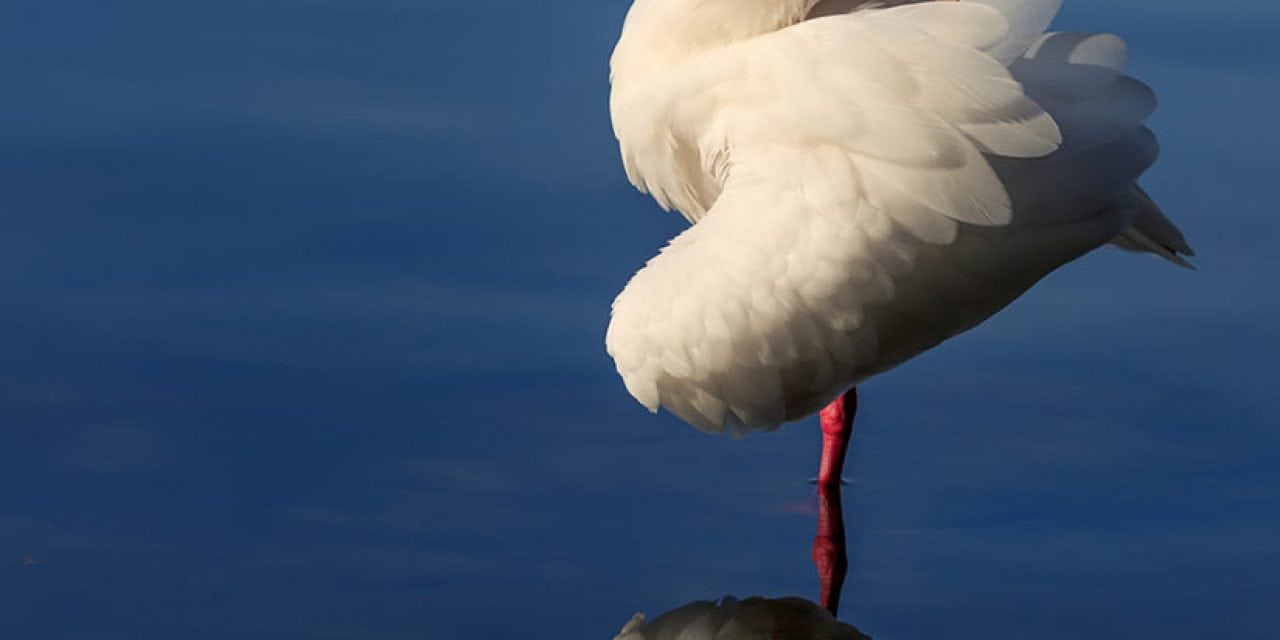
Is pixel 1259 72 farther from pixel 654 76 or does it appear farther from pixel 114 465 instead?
pixel 114 465

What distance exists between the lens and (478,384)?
6.14 metres

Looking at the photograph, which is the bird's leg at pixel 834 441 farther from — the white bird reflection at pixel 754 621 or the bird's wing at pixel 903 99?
the bird's wing at pixel 903 99

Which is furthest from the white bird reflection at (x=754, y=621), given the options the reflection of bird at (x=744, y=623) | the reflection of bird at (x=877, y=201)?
the reflection of bird at (x=877, y=201)

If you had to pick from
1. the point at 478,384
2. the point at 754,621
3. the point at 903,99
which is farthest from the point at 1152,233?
the point at 478,384

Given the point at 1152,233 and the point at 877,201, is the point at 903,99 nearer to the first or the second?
the point at 877,201

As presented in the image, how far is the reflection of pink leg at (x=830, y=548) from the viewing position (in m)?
5.46

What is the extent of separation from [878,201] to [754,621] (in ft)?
2.98

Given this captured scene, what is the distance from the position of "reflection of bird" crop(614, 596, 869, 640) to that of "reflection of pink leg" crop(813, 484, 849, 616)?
0.26 ft

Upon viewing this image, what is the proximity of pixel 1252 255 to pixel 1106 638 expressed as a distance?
6.74 ft

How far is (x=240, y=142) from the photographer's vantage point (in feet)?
23.8

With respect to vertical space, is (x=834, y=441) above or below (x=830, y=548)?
above

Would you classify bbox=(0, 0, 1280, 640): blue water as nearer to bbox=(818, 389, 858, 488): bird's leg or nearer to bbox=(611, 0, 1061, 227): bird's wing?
bbox=(818, 389, 858, 488): bird's leg

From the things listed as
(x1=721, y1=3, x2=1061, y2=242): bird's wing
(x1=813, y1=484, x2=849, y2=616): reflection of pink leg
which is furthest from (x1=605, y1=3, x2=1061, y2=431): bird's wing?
(x1=813, y1=484, x2=849, y2=616): reflection of pink leg

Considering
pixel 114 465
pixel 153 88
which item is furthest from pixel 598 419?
pixel 153 88
